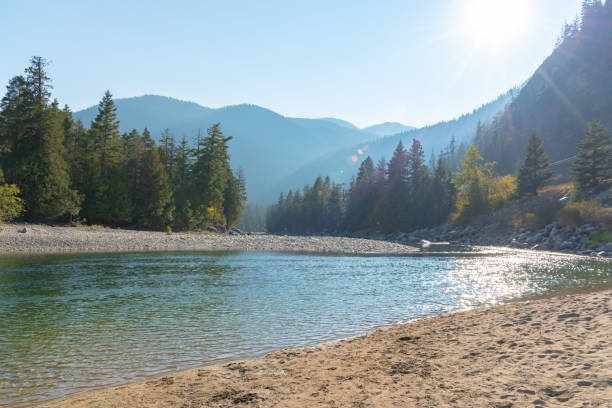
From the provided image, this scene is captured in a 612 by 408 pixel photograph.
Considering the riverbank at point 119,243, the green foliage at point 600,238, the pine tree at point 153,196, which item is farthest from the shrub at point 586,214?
the pine tree at point 153,196

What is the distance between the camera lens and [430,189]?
3238 inches

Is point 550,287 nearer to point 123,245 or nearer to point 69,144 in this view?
point 123,245

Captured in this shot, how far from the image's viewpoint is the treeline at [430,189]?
49094mm

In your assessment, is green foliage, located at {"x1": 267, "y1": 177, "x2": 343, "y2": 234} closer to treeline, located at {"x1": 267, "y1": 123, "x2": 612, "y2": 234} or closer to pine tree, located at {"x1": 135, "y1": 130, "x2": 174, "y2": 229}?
treeline, located at {"x1": 267, "y1": 123, "x2": 612, "y2": 234}

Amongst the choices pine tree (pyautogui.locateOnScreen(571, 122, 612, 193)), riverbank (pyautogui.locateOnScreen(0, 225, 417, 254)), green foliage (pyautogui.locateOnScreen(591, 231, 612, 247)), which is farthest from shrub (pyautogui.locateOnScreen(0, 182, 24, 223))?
pine tree (pyautogui.locateOnScreen(571, 122, 612, 193))

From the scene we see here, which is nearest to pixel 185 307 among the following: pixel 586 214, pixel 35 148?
pixel 35 148

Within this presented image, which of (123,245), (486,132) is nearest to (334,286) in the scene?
(123,245)

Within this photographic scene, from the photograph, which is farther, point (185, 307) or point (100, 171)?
point (100, 171)

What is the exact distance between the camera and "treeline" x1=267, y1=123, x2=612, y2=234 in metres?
49.1

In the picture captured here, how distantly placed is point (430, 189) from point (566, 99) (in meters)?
109

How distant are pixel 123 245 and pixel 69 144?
26326 millimetres

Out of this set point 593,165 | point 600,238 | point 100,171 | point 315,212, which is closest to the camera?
point 600,238

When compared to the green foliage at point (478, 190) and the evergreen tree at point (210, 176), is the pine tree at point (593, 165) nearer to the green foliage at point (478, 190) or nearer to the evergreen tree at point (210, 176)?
the green foliage at point (478, 190)

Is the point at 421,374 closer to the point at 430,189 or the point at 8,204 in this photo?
the point at 8,204
